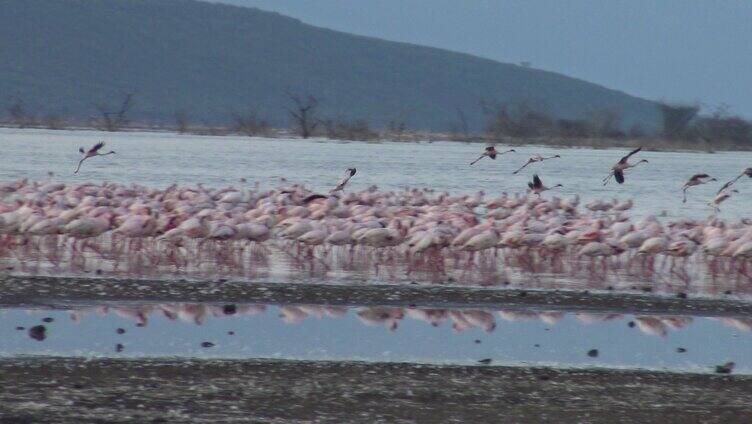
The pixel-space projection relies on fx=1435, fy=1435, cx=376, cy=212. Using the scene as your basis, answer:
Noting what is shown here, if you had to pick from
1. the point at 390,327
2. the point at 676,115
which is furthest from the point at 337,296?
the point at 676,115

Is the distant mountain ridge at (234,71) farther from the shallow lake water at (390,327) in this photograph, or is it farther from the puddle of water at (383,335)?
the puddle of water at (383,335)

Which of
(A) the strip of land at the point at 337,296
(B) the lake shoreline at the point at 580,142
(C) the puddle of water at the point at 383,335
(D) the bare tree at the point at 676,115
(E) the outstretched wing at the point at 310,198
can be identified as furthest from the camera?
(D) the bare tree at the point at 676,115

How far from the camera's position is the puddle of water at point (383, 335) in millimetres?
8953

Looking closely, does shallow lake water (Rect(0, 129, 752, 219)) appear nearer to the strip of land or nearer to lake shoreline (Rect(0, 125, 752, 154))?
the strip of land

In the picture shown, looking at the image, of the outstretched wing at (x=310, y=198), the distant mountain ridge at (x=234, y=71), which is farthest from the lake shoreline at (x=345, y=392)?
the distant mountain ridge at (x=234, y=71)

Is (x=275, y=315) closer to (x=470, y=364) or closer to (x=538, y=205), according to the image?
(x=470, y=364)

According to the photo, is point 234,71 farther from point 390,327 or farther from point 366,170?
point 390,327

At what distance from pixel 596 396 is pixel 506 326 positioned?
8.46 ft

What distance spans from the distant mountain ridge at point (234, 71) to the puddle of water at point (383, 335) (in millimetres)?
115746

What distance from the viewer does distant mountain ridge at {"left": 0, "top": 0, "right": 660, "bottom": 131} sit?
13938 centimetres

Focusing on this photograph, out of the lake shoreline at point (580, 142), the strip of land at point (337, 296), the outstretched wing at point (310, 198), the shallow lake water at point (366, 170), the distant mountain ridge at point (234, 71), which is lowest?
the shallow lake water at point (366, 170)

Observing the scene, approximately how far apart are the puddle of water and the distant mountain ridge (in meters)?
116

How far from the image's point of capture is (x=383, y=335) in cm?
983

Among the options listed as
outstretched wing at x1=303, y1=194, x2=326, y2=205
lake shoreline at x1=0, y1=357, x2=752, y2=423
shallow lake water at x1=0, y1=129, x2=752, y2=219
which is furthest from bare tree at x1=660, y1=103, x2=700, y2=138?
lake shoreline at x1=0, y1=357, x2=752, y2=423
